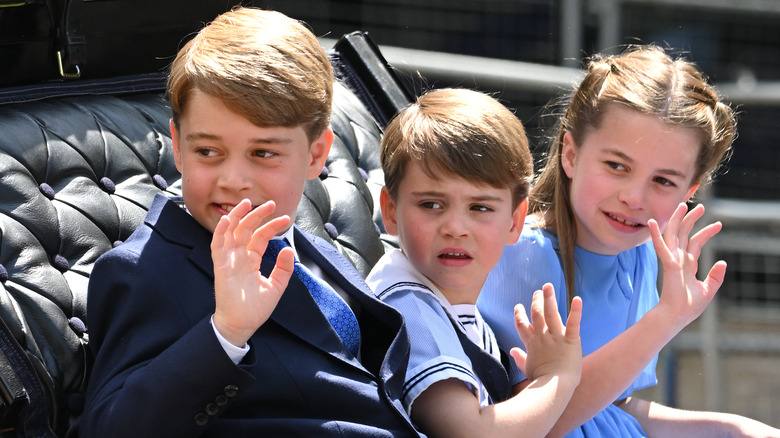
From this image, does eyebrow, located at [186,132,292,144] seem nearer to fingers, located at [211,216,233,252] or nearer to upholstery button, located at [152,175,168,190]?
fingers, located at [211,216,233,252]

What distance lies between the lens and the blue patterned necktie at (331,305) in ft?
5.63

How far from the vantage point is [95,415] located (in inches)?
58.7

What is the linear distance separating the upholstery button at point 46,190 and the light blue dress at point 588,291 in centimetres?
82

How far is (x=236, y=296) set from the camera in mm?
1437

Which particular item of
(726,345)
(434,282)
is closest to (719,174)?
(726,345)

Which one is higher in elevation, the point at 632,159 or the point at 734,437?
the point at 632,159

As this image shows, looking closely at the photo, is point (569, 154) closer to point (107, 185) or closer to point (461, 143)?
point (461, 143)

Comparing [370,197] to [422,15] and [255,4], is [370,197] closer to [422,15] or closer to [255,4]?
[255,4]

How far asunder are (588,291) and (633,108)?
1.23 feet

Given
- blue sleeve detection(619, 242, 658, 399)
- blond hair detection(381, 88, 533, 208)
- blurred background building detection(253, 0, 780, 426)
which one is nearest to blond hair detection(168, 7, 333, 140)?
blond hair detection(381, 88, 533, 208)

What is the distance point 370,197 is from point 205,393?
3.29 feet

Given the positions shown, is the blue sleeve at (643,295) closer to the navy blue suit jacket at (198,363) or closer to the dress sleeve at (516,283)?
the dress sleeve at (516,283)

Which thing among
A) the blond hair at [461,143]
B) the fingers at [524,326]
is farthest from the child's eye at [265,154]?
the fingers at [524,326]

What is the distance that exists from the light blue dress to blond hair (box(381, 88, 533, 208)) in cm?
21
